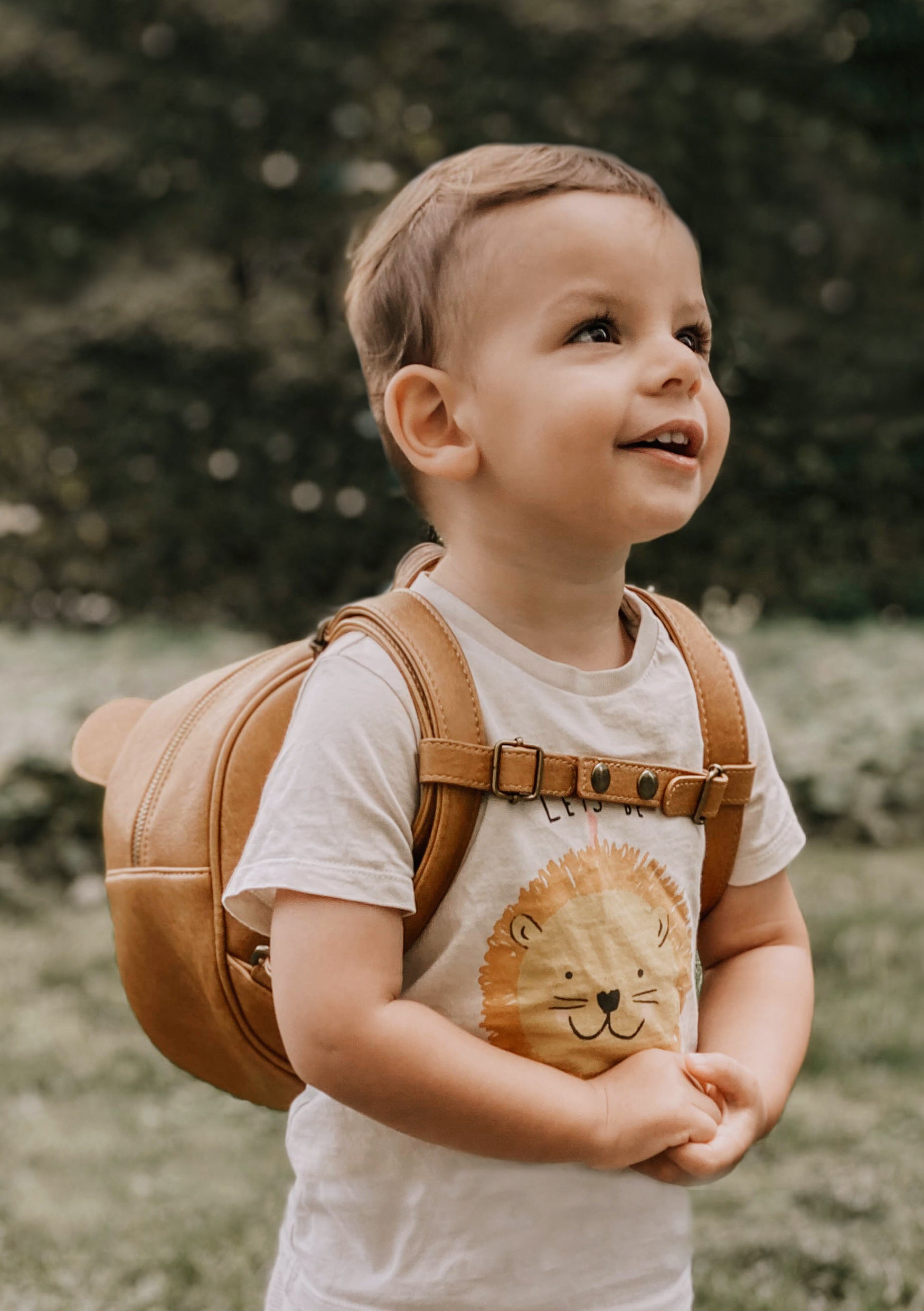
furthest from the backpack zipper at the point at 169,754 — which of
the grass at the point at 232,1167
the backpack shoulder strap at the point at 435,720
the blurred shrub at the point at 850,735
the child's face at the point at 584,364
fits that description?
the blurred shrub at the point at 850,735

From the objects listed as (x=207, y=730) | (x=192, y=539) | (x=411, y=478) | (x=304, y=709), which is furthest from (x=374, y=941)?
(x=192, y=539)

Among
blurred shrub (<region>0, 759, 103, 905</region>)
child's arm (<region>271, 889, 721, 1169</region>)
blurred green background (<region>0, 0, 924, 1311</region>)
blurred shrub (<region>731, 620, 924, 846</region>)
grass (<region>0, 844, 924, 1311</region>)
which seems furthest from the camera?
blurred green background (<region>0, 0, 924, 1311</region>)

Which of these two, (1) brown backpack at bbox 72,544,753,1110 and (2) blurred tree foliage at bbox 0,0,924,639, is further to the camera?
(2) blurred tree foliage at bbox 0,0,924,639

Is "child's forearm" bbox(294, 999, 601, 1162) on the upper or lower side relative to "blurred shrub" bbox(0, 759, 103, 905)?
upper

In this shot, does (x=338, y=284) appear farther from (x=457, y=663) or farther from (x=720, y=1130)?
(x=720, y=1130)

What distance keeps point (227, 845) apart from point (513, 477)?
45cm

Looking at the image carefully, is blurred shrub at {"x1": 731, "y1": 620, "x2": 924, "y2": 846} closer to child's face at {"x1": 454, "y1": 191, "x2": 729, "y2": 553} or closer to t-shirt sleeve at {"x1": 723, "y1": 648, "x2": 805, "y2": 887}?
t-shirt sleeve at {"x1": 723, "y1": 648, "x2": 805, "y2": 887}

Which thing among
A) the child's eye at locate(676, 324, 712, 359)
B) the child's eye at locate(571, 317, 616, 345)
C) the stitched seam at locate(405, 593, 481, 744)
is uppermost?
the child's eye at locate(571, 317, 616, 345)

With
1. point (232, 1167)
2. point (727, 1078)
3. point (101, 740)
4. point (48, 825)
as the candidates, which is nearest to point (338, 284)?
point (48, 825)

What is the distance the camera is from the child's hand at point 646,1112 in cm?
114

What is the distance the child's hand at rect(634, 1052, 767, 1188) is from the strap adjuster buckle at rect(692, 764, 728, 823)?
8.6 inches

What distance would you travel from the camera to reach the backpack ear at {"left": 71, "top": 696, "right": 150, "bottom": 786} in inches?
60.7

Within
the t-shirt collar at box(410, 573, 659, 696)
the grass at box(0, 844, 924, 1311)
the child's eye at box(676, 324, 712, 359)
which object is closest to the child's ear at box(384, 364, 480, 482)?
the t-shirt collar at box(410, 573, 659, 696)

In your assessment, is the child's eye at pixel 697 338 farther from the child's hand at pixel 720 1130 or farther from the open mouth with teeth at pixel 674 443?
the child's hand at pixel 720 1130
